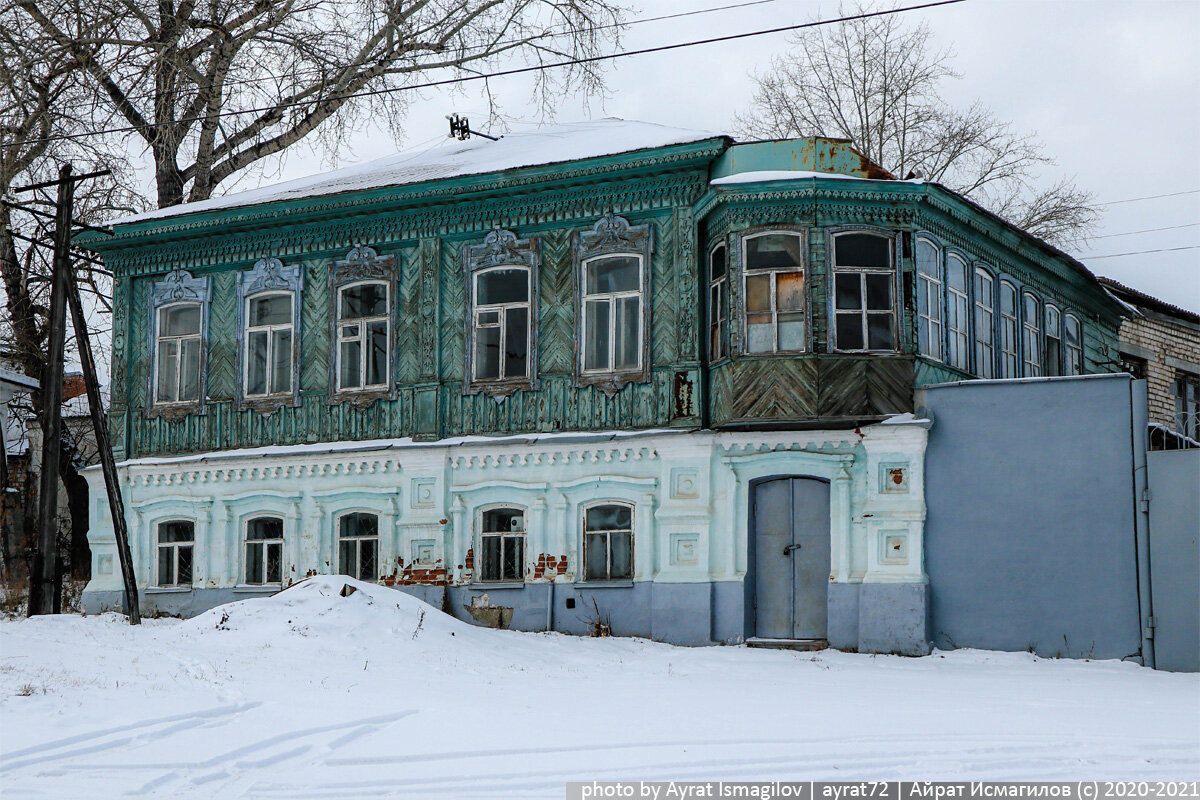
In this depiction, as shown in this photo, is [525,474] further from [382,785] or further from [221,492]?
[382,785]

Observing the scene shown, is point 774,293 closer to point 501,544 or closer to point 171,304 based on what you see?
point 501,544

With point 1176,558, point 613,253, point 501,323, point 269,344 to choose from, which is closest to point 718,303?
point 613,253

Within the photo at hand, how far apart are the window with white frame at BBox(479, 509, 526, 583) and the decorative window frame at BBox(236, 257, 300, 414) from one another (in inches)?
143

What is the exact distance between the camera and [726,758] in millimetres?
9102

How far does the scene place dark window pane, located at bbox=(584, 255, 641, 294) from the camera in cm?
1823

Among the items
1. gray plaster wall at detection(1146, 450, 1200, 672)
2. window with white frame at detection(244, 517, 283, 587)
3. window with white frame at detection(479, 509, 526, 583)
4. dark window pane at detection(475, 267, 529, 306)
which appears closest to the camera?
gray plaster wall at detection(1146, 450, 1200, 672)

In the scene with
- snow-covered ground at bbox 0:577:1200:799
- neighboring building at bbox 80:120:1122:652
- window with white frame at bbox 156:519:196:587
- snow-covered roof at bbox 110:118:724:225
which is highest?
snow-covered roof at bbox 110:118:724:225

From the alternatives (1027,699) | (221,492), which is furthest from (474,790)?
(221,492)

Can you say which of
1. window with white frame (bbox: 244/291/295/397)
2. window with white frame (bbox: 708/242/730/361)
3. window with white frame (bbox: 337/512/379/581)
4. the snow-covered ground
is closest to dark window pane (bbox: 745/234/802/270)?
window with white frame (bbox: 708/242/730/361)

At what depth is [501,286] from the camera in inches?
752

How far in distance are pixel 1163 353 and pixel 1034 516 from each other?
43.8 ft

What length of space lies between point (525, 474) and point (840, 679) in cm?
614

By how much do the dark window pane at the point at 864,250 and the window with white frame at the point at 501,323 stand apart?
172 inches

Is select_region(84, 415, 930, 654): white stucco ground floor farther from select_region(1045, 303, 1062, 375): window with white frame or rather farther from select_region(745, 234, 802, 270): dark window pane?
select_region(1045, 303, 1062, 375): window with white frame
